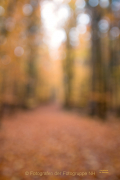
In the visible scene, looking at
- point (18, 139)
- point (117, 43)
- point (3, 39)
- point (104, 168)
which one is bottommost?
point (18, 139)

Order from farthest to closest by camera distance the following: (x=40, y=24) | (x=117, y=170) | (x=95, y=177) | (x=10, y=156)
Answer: (x=40, y=24), (x=10, y=156), (x=117, y=170), (x=95, y=177)

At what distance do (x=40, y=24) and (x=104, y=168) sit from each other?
10.1 meters

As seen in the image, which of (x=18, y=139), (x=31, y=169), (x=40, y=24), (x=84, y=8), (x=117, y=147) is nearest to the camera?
(x=31, y=169)

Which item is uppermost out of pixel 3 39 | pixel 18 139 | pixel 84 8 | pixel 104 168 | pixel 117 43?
pixel 84 8

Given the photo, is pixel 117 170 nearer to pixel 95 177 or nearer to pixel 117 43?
pixel 95 177

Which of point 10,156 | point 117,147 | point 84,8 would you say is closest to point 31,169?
point 10,156

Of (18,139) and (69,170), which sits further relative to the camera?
(18,139)

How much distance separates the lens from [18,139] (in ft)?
14.5

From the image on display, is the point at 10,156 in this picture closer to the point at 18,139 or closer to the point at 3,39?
the point at 18,139

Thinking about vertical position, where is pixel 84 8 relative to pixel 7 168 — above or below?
above

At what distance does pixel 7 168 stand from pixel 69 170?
137 cm

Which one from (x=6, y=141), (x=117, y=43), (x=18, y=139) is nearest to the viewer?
(x=6, y=141)

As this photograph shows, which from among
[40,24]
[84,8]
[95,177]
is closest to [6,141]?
[95,177]

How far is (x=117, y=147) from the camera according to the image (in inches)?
145
